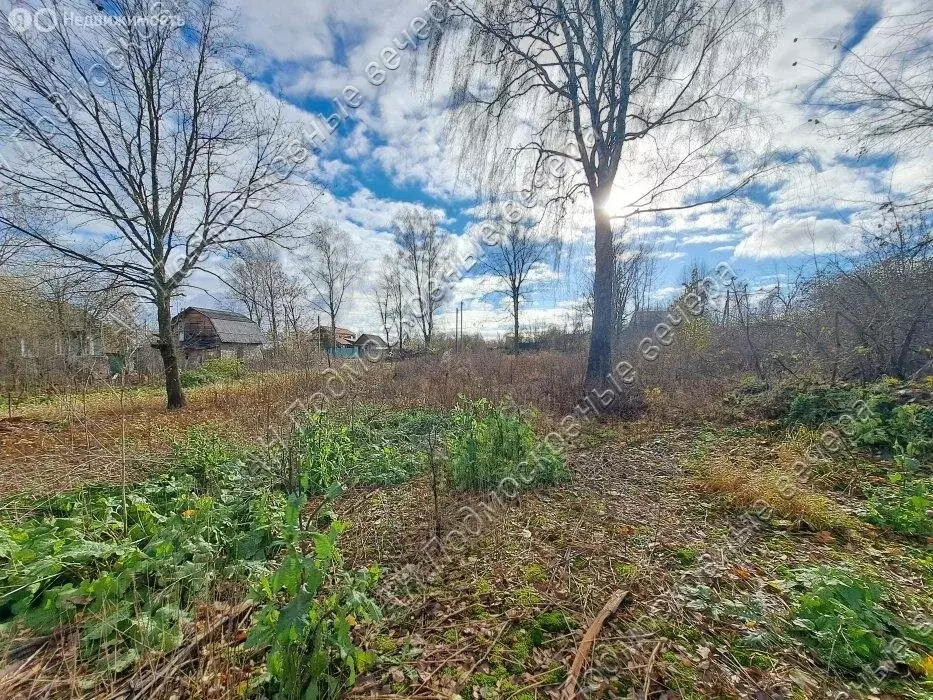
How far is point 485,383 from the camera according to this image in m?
8.60

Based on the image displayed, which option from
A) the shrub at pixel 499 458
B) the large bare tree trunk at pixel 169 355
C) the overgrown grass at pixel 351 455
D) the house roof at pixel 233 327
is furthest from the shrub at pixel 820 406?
the house roof at pixel 233 327

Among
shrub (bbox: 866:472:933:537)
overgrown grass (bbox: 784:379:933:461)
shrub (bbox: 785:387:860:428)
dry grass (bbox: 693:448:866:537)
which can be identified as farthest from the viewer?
shrub (bbox: 785:387:860:428)

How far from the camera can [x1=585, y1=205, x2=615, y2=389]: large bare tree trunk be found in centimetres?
646

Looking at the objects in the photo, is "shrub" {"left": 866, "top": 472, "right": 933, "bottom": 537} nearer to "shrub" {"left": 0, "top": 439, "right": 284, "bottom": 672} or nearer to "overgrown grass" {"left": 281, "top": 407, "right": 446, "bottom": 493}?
"overgrown grass" {"left": 281, "top": 407, "right": 446, "bottom": 493}

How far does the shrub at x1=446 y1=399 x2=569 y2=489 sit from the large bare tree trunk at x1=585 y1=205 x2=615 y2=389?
3444 mm

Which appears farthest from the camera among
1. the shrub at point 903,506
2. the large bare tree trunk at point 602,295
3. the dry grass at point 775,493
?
the large bare tree trunk at point 602,295

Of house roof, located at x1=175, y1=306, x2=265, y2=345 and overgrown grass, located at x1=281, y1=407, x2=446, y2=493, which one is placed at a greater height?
house roof, located at x1=175, y1=306, x2=265, y2=345

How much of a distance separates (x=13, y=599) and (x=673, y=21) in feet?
30.9

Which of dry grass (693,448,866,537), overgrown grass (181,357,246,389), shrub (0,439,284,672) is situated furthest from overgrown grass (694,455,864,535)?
overgrown grass (181,357,246,389)

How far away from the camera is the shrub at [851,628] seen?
4.64ft

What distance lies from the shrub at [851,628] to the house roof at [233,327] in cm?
3387

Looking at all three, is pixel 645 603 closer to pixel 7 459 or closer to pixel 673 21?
pixel 7 459

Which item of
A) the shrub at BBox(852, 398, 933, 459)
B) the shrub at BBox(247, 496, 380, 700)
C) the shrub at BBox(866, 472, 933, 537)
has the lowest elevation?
the shrub at BBox(866, 472, 933, 537)

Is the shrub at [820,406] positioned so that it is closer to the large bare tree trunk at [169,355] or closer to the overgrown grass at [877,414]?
the overgrown grass at [877,414]
